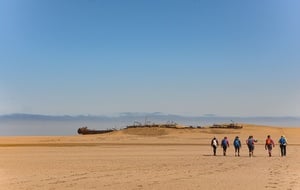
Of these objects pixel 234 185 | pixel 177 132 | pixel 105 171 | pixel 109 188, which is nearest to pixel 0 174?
pixel 105 171

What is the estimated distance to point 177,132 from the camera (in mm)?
65750

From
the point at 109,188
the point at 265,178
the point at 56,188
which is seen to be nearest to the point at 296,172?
the point at 265,178

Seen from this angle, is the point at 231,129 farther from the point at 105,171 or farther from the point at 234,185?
the point at 234,185

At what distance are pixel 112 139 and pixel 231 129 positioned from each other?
646 inches

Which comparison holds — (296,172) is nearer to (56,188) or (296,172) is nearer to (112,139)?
(56,188)

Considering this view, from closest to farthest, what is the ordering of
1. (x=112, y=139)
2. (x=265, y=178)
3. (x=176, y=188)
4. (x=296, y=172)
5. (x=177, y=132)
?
(x=176, y=188), (x=265, y=178), (x=296, y=172), (x=112, y=139), (x=177, y=132)

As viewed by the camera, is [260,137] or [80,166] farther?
[260,137]

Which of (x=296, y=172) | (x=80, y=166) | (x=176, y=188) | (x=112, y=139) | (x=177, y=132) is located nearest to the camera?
(x=176, y=188)

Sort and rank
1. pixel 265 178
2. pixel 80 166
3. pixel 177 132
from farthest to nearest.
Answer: pixel 177 132 < pixel 80 166 < pixel 265 178

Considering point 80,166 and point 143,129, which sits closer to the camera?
point 80,166

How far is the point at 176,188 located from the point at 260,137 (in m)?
47.5

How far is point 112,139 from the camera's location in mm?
61219

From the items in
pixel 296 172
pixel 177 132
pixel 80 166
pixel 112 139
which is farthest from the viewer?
pixel 177 132

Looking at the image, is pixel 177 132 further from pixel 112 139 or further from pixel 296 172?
pixel 296 172
